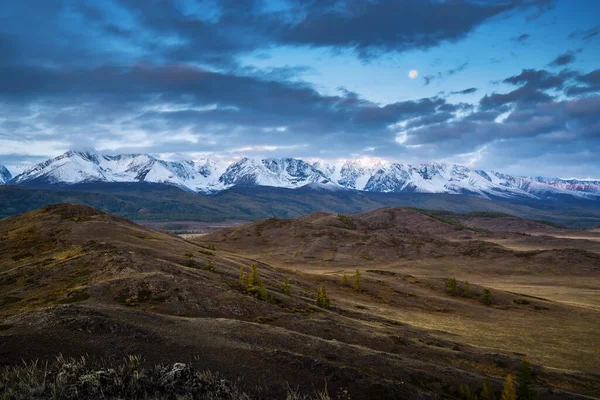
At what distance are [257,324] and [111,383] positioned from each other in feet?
53.0

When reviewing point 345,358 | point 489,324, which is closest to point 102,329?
point 345,358

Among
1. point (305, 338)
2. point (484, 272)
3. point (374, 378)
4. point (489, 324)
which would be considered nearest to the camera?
point (374, 378)

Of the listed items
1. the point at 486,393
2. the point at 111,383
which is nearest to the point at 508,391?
the point at 486,393

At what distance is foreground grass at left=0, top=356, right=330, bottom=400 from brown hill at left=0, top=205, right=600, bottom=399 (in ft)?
8.25

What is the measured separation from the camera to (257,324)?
3622 cm

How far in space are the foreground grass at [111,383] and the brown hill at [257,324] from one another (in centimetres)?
252

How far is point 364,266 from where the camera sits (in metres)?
152

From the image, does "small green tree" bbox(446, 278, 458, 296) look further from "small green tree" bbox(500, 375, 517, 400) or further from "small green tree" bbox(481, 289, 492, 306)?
"small green tree" bbox(500, 375, 517, 400)

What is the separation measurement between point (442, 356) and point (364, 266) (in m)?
114

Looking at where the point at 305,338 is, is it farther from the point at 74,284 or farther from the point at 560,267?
the point at 560,267

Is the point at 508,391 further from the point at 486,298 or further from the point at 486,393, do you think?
the point at 486,298

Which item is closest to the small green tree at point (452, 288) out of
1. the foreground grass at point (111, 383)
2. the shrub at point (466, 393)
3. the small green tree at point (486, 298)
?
the small green tree at point (486, 298)

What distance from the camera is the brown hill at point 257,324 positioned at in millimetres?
27453

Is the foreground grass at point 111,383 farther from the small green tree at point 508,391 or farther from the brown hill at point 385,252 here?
the brown hill at point 385,252
